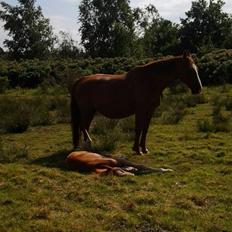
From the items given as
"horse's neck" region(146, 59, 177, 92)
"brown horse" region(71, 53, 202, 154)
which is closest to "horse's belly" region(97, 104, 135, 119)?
"brown horse" region(71, 53, 202, 154)

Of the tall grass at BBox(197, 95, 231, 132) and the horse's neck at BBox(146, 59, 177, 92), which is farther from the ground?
the horse's neck at BBox(146, 59, 177, 92)

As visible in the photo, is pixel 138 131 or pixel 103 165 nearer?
pixel 103 165

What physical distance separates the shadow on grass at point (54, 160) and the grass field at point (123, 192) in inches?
0.6

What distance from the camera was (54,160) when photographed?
1018cm

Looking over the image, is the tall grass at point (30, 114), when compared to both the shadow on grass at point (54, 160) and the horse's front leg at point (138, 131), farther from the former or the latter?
the horse's front leg at point (138, 131)

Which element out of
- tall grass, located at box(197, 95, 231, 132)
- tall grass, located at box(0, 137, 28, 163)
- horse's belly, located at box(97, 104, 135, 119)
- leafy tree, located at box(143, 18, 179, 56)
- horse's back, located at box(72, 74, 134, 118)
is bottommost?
tall grass, located at box(0, 137, 28, 163)

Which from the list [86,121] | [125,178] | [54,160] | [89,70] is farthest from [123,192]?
[89,70]

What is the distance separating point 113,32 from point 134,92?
161ft

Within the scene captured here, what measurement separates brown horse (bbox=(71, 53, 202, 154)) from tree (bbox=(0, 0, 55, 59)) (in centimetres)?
5239

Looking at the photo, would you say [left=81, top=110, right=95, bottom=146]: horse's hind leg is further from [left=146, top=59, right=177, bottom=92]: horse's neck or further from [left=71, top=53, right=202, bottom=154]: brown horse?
[left=146, top=59, right=177, bottom=92]: horse's neck

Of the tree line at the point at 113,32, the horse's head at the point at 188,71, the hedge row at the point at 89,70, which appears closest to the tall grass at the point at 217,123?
the horse's head at the point at 188,71

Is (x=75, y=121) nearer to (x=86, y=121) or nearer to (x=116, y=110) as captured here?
(x=86, y=121)

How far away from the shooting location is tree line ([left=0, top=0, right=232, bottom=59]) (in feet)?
182

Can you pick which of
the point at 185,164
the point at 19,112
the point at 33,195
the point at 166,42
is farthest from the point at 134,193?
the point at 166,42
